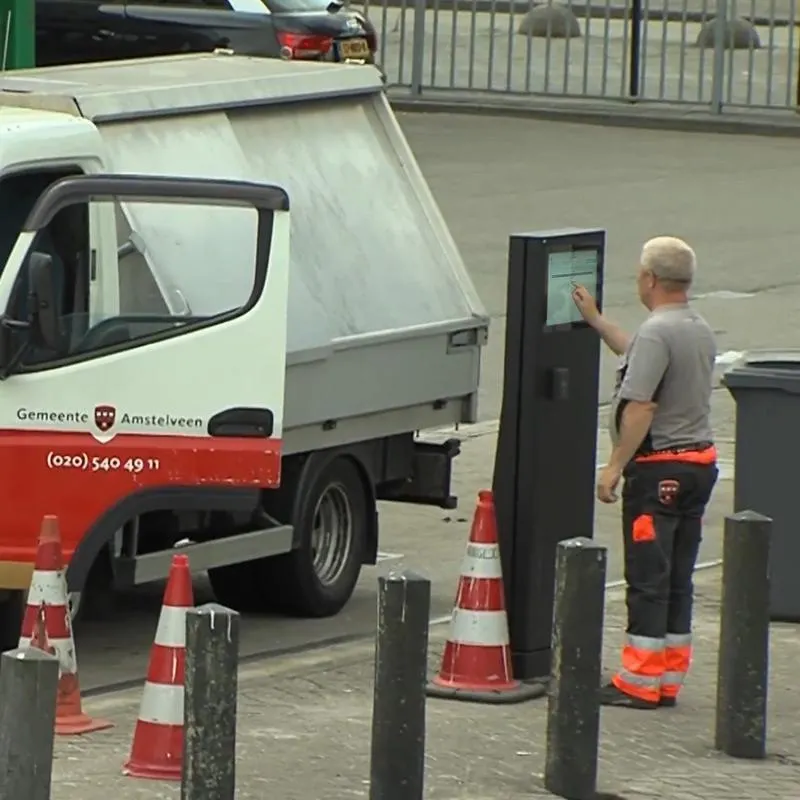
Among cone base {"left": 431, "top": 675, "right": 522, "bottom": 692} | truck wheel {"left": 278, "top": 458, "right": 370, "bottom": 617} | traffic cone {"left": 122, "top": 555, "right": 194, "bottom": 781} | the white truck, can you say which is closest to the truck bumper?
the white truck

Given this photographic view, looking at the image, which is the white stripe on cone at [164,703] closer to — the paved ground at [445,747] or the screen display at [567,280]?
the paved ground at [445,747]

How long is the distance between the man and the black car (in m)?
14.2

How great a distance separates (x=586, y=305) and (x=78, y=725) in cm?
226

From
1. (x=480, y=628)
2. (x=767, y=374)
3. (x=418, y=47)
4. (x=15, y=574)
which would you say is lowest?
(x=480, y=628)

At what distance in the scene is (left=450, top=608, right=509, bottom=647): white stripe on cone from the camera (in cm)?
911

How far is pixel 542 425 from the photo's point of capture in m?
9.23

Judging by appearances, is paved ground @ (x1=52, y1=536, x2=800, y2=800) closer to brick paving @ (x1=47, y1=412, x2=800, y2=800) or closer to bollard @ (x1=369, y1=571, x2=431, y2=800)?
brick paving @ (x1=47, y1=412, x2=800, y2=800)

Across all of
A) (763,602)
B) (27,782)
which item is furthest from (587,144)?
(27,782)

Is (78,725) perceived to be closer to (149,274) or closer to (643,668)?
(149,274)

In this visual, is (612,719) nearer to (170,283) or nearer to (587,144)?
(170,283)

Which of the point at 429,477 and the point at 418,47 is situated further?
the point at 418,47

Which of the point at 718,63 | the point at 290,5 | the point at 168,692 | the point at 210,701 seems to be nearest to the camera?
the point at 210,701

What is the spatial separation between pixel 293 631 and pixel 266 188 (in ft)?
6.16

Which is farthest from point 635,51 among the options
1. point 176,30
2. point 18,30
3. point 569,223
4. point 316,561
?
point 316,561
